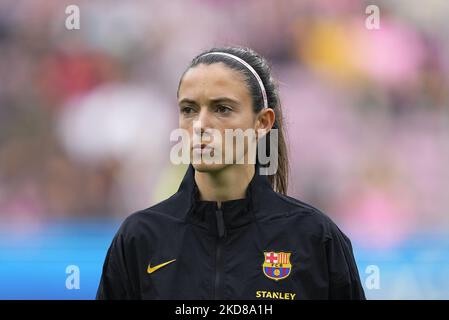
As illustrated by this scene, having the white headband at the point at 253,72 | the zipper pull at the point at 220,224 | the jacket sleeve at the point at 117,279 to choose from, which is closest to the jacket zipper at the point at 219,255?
the zipper pull at the point at 220,224

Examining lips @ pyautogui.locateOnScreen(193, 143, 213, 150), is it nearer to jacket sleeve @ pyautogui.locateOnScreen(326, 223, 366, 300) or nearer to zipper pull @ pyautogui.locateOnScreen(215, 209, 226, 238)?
zipper pull @ pyautogui.locateOnScreen(215, 209, 226, 238)

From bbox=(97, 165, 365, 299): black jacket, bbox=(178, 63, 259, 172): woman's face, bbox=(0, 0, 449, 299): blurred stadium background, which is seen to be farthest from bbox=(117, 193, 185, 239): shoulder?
bbox=(0, 0, 449, 299): blurred stadium background

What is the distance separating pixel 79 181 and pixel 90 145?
276 millimetres

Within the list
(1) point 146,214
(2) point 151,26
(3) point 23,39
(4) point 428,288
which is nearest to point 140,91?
(2) point 151,26

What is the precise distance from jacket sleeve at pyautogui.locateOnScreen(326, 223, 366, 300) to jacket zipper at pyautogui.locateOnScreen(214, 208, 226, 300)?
0.90ft

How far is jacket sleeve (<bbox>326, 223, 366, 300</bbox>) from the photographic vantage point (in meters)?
1.90

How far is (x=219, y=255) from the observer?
1.88m

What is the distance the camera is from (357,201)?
5223mm

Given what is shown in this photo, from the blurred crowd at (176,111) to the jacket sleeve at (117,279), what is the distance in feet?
10.3

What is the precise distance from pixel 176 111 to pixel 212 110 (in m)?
3.50

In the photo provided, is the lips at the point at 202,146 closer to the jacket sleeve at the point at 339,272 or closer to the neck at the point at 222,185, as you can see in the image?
the neck at the point at 222,185

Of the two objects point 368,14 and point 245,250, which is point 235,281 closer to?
point 245,250

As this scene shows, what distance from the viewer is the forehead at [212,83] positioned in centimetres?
194
